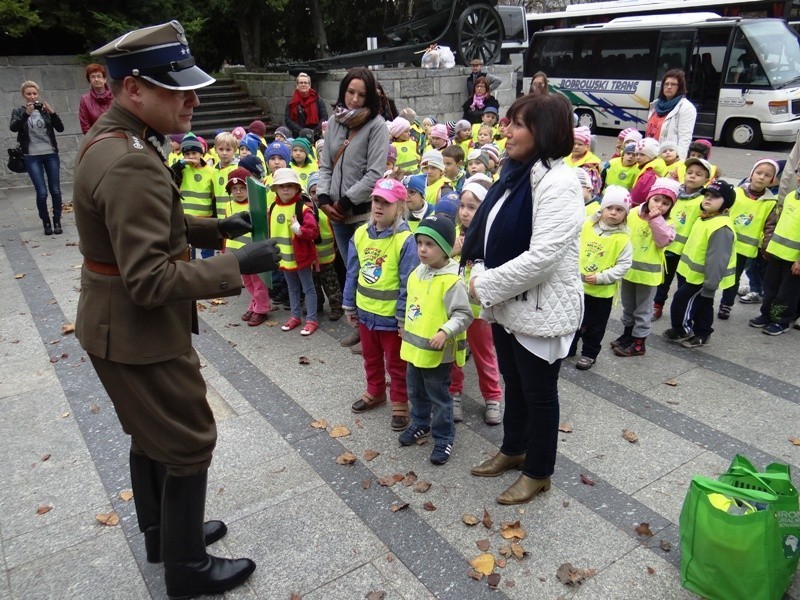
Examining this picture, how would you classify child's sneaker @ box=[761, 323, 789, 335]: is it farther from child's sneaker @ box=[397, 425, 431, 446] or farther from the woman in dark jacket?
the woman in dark jacket

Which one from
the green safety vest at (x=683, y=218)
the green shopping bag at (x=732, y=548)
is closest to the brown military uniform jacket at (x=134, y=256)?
the green shopping bag at (x=732, y=548)

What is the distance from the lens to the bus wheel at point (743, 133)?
49.2ft

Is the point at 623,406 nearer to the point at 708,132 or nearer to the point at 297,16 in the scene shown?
the point at 708,132

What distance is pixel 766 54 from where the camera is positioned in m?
14.5

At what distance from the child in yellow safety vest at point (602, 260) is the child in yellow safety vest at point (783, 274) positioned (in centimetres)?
167

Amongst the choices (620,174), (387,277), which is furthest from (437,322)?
(620,174)

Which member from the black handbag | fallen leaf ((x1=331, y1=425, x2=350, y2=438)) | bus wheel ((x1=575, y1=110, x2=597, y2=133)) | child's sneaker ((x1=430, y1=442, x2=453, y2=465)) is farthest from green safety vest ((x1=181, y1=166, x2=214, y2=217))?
bus wheel ((x1=575, y1=110, x2=597, y2=133))

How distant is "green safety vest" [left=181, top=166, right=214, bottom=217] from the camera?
22.0 feet

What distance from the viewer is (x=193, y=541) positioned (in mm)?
2719

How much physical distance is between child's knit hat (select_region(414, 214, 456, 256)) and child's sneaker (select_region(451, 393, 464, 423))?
3.84ft

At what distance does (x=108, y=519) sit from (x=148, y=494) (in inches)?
25.7

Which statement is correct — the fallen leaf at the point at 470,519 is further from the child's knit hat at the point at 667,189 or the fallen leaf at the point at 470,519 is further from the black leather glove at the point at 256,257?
the child's knit hat at the point at 667,189

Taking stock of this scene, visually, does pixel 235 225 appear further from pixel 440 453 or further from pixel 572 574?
pixel 572 574

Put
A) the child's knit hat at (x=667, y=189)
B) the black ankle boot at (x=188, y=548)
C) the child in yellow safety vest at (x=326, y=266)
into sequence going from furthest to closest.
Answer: the child in yellow safety vest at (x=326, y=266)
the child's knit hat at (x=667, y=189)
the black ankle boot at (x=188, y=548)
